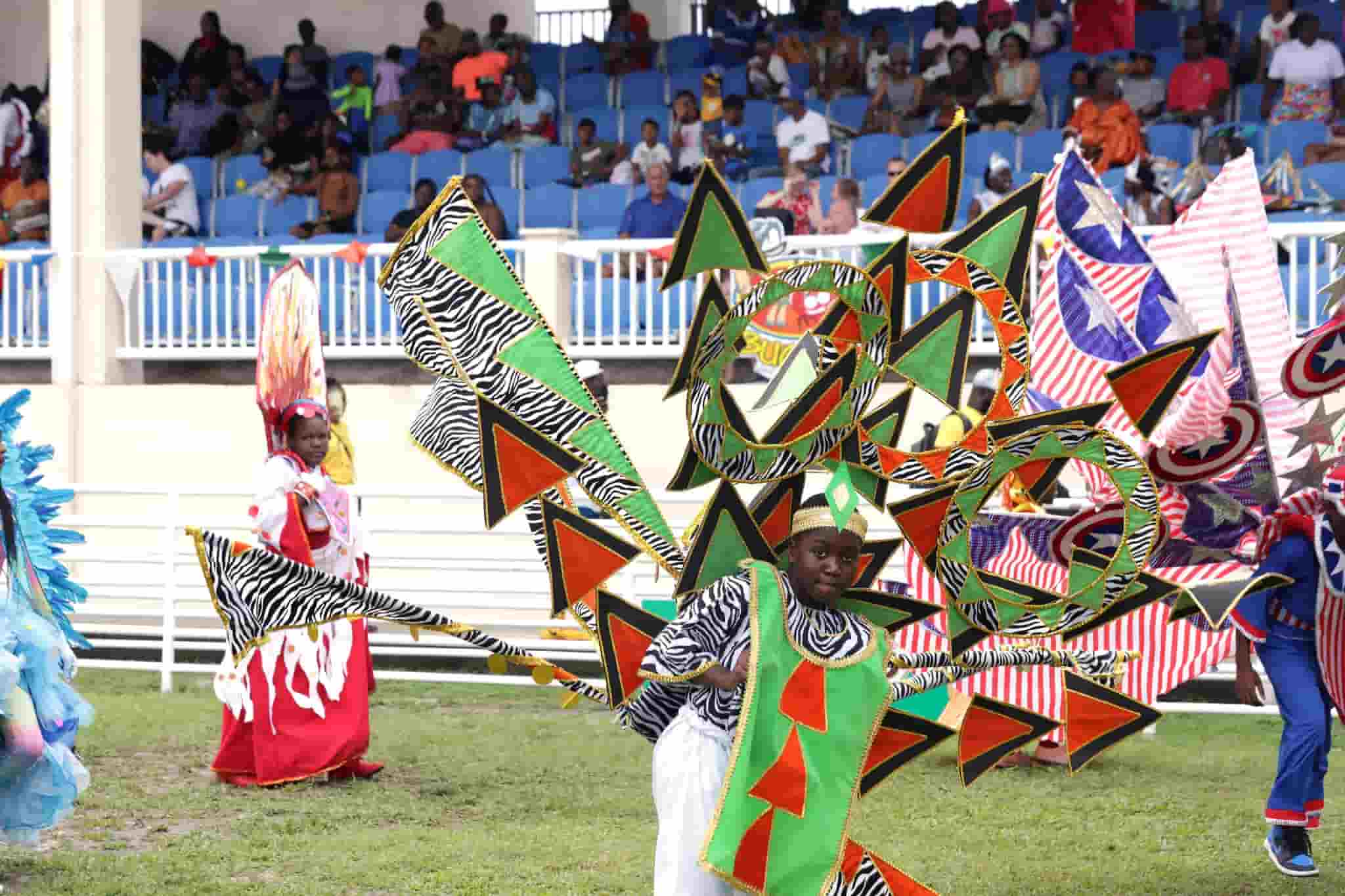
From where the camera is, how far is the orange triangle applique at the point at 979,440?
4938mm

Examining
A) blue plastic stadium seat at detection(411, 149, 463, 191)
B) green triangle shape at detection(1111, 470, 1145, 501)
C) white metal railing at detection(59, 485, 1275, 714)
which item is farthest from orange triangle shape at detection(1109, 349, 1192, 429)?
blue plastic stadium seat at detection(411, 149, 463, 191)

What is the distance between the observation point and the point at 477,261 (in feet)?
15.9

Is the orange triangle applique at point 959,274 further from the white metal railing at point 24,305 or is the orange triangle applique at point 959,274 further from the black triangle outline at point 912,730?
the white metal railing at point 24,305

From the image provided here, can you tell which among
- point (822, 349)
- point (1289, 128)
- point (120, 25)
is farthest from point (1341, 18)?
point (822, 349)

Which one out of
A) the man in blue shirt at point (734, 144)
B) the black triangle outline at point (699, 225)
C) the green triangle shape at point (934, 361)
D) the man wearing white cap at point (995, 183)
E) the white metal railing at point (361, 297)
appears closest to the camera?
the black triangle outline at point (699, 225)

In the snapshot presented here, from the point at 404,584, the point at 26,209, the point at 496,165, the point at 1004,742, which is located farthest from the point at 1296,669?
the point at 26,209

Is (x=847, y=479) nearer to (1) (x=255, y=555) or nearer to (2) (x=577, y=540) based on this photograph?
(2) (x=577, y=540)

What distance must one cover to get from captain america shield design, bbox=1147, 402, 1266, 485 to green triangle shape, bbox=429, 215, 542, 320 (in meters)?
2.09

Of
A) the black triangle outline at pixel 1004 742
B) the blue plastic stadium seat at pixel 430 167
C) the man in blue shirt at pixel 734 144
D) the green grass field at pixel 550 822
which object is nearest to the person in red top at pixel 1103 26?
the man in blue shirt at pixel 734 144

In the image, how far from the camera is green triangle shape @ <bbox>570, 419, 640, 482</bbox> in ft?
16.1

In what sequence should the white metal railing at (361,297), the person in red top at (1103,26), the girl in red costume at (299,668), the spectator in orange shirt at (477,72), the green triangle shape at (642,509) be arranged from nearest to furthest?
1. the green triangle shape at (642,509)
2. the girl in red costume at (299,668)
3. the white metal railing at (361,297)
4. the person in red top at (1103,26)
5. the spectator in orange shirt at (477,72)

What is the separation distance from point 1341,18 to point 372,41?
956cm

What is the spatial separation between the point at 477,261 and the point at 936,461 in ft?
4.31

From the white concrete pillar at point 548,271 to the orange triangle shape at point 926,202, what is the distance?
8.63 m
